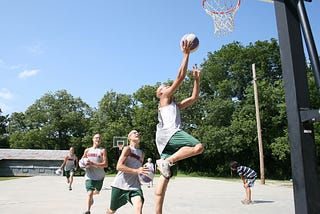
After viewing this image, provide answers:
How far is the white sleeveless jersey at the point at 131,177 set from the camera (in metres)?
5.96

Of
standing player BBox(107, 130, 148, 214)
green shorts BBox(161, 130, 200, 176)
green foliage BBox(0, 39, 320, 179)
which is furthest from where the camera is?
green foliage BBox(0, 39, 320, 179)

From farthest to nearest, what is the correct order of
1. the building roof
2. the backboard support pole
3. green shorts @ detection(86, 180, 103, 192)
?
the building roof < green shorts @ detection(86, 180, 103, 192) < the backboard support pole

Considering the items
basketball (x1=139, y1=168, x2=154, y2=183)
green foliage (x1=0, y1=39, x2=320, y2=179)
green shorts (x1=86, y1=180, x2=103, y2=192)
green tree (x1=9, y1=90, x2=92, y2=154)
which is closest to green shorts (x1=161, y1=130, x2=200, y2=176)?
basketball (x1=139, y1=168, x2=154, y2=183)

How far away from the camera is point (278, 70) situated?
4453 cm

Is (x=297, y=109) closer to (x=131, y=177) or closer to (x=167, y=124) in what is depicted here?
(x=167, y=124)

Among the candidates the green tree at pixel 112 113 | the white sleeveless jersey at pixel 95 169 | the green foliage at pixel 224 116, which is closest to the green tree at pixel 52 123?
the green foliage at pixel 224 116

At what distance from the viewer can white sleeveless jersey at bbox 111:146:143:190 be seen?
5.96 metres

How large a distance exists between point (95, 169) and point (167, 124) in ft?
13.5

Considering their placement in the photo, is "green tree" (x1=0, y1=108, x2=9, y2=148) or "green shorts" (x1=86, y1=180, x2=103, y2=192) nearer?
"green shorts" (x1=86, y1=180, x2=103, y2=192)

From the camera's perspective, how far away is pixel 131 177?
6.05 meters

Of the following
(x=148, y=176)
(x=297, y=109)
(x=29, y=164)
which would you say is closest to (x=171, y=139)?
(x=148, y=176)

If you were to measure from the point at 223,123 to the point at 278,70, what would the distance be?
37.9ft

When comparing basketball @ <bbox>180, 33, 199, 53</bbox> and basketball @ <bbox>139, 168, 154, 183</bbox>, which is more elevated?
basketball @ <bbox>180, 33, 199, 53</bbox>

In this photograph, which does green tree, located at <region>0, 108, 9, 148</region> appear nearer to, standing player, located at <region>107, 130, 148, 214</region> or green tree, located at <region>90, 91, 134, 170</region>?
green tree, located at <region>90, 91, 134, 170</region>
